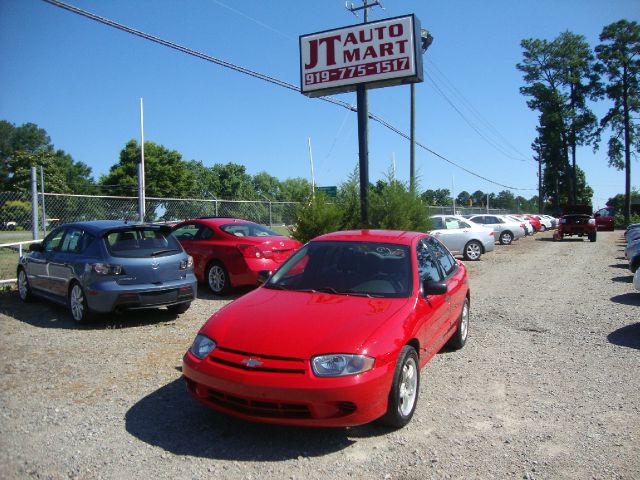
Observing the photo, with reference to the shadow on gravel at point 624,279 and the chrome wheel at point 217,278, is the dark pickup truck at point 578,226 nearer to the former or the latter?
the shadow on gravel at point 624,279

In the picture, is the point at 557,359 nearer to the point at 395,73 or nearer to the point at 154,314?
the point at 154,314

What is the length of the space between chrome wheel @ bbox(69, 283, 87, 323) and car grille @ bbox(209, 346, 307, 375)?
401 cm

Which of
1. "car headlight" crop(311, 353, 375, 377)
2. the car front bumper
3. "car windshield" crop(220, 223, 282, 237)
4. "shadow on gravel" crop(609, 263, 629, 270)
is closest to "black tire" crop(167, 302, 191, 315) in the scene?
"car windshield" crop(220, 223, 282, 237)

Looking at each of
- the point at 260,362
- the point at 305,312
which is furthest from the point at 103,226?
the point at 260,362

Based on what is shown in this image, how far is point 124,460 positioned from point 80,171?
8771 cm

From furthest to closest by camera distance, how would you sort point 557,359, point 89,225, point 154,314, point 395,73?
point 395,73 < point 154,314 < point 89,225 < point 557,359

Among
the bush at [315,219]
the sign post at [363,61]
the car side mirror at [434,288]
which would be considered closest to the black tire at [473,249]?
the sign post at [363,61]

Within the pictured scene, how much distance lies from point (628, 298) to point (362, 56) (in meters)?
8.60

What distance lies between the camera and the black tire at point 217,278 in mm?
9421

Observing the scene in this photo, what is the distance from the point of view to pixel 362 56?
1358 cm

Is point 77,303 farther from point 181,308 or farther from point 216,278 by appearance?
point 216,278

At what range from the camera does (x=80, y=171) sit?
81812 mm

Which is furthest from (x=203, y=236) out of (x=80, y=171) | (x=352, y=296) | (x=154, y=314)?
(x=80, y=171)

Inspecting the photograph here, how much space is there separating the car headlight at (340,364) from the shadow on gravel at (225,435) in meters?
0.58
